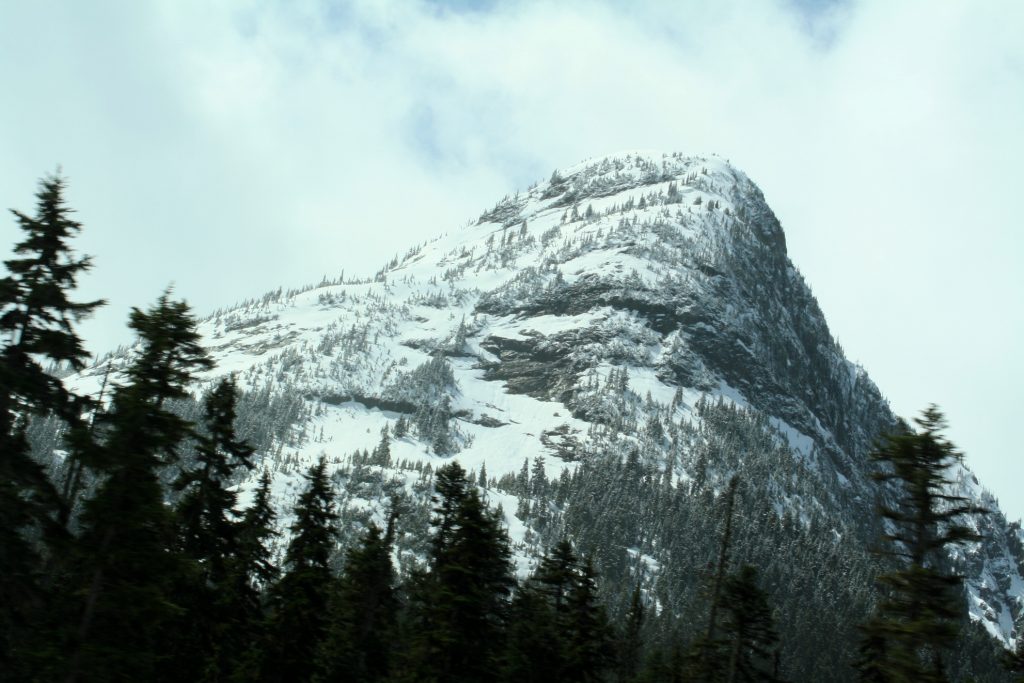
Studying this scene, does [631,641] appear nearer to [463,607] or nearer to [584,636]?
[584,636]

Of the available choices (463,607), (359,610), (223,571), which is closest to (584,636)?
(463,607)

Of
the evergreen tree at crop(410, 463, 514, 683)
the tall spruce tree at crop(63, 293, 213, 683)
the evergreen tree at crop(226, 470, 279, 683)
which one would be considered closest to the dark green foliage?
the evergreen tree at crop(410, 463, 514, 683)

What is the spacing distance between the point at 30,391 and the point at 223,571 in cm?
1253

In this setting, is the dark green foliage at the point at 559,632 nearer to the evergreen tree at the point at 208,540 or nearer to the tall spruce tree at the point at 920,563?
the evergreen tree at the point at 208,540

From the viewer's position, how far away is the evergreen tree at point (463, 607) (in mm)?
33625

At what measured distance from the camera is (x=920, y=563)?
23594 mm

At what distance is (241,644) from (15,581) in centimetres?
1619

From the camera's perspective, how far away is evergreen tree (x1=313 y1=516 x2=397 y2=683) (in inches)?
1567

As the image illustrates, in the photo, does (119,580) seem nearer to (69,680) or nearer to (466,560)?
(69,680)

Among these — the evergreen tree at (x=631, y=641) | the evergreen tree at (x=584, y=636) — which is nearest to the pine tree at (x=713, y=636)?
the evergreen tree at (x=584, y=636)

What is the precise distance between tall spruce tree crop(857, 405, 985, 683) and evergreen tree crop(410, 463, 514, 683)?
49.4 feet

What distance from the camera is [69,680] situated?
19.7 m

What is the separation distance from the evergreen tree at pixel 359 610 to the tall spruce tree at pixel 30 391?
19783 mm

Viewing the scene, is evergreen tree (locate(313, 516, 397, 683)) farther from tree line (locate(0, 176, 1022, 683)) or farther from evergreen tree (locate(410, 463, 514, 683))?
evergreen tree (locate(410, 463, 514, 683))
